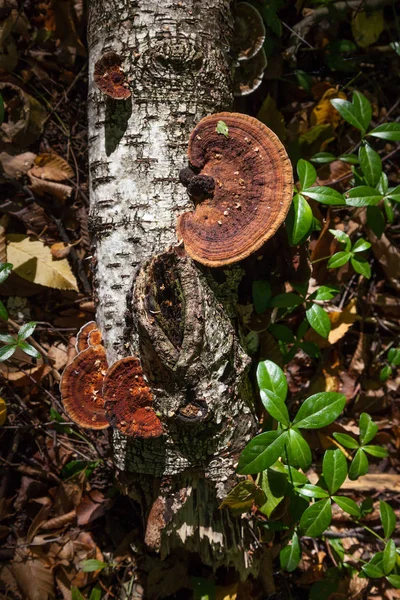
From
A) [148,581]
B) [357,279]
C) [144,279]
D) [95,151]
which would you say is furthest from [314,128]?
[148,581]

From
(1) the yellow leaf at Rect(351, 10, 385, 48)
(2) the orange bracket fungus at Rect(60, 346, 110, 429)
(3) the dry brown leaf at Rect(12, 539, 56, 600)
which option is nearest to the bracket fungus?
(2) the orange bracket fungus at Rect(60, 346, 110, 429)

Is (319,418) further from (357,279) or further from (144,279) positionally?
(357,279)

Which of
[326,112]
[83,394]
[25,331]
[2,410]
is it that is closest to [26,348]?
[25,331]

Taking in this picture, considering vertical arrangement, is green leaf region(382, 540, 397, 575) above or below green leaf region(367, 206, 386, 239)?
below

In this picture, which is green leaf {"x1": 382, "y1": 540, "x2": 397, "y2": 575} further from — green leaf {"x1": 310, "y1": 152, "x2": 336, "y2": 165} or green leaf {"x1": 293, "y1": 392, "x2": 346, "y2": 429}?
green leaf {"x1": 310, "y1": 152, "x2": 336, "y2": 165}

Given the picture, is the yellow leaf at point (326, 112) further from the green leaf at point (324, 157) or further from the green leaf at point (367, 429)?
the green leaf at point (367, 429)

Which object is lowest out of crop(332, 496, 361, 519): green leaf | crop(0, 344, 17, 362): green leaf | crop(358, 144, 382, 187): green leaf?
crop(332, 496, 361, 519): green leaf

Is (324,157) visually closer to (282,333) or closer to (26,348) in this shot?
(282,333)

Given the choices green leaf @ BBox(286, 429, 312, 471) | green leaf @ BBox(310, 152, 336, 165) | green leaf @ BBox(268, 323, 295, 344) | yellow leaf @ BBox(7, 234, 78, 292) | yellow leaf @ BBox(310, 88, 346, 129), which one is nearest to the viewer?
green leaf @ BBox(286, 429, 312, 471)
